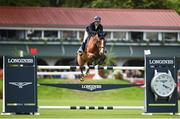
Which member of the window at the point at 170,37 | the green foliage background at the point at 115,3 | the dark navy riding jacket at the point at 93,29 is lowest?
the dark navy riding jacket at the point at 93,29

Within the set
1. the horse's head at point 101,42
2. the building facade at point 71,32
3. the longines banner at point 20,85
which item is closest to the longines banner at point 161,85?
the horse's head at point 101,42

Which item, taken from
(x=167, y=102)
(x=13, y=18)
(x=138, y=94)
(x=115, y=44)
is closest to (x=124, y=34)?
(x=115, y=44)

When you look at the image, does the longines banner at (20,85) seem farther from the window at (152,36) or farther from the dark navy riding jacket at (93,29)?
the window at (152,36)

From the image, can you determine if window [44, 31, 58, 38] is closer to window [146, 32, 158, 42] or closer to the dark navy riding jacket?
window [146, 32, 158, 42]

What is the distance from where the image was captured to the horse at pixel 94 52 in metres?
22.0

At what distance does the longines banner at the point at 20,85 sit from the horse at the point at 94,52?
1.65 metres

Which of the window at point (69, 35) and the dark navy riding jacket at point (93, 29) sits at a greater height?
the window at point (69, 35)

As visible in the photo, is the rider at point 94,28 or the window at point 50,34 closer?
the rider at point 94,28

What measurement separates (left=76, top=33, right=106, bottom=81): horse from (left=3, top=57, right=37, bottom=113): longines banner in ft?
5.40

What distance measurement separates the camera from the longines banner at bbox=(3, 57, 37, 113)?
20844 mm

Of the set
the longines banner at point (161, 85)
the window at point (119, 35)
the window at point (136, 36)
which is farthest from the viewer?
the window at point (136, 36)

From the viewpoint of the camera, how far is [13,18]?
70938 mm

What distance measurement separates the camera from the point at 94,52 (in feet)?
73.6

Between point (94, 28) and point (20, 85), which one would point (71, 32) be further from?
point (20, 85)
